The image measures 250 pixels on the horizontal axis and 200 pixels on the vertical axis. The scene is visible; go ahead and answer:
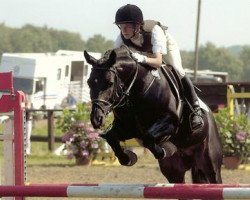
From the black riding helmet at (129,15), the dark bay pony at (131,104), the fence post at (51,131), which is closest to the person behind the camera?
the dark bay pony at (131,104)

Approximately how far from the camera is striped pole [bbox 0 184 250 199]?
4809mm

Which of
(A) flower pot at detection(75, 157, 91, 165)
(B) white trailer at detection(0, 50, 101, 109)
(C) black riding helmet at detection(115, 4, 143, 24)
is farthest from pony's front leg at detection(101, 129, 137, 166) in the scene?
(B) white trailer at detection(0, 50, 101, 109)

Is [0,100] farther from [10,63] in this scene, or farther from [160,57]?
[10,63]

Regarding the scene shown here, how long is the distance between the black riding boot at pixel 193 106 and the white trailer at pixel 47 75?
27.3m

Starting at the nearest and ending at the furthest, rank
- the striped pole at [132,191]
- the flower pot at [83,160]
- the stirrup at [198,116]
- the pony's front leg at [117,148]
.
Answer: the striped pole at [132,191] < the pony's front leg at [117,148] < the stirrup at [198,116] < the flower pot at [83,160]

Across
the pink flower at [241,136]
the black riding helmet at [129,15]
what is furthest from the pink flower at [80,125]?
the black riding helmet at [129,15]

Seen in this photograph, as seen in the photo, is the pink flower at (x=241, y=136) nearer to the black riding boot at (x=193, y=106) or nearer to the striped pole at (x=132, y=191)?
the black riding boot at (x=193, y=106)

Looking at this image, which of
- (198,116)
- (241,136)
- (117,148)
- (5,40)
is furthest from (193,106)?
(5,40)

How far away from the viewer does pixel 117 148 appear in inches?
262

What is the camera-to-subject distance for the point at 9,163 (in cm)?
677

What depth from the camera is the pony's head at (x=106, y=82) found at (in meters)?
6.11

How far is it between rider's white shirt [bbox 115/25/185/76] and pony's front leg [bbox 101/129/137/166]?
74cm

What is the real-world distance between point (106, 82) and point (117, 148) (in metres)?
0.61

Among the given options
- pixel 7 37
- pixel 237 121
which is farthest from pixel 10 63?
pixel 7 37
